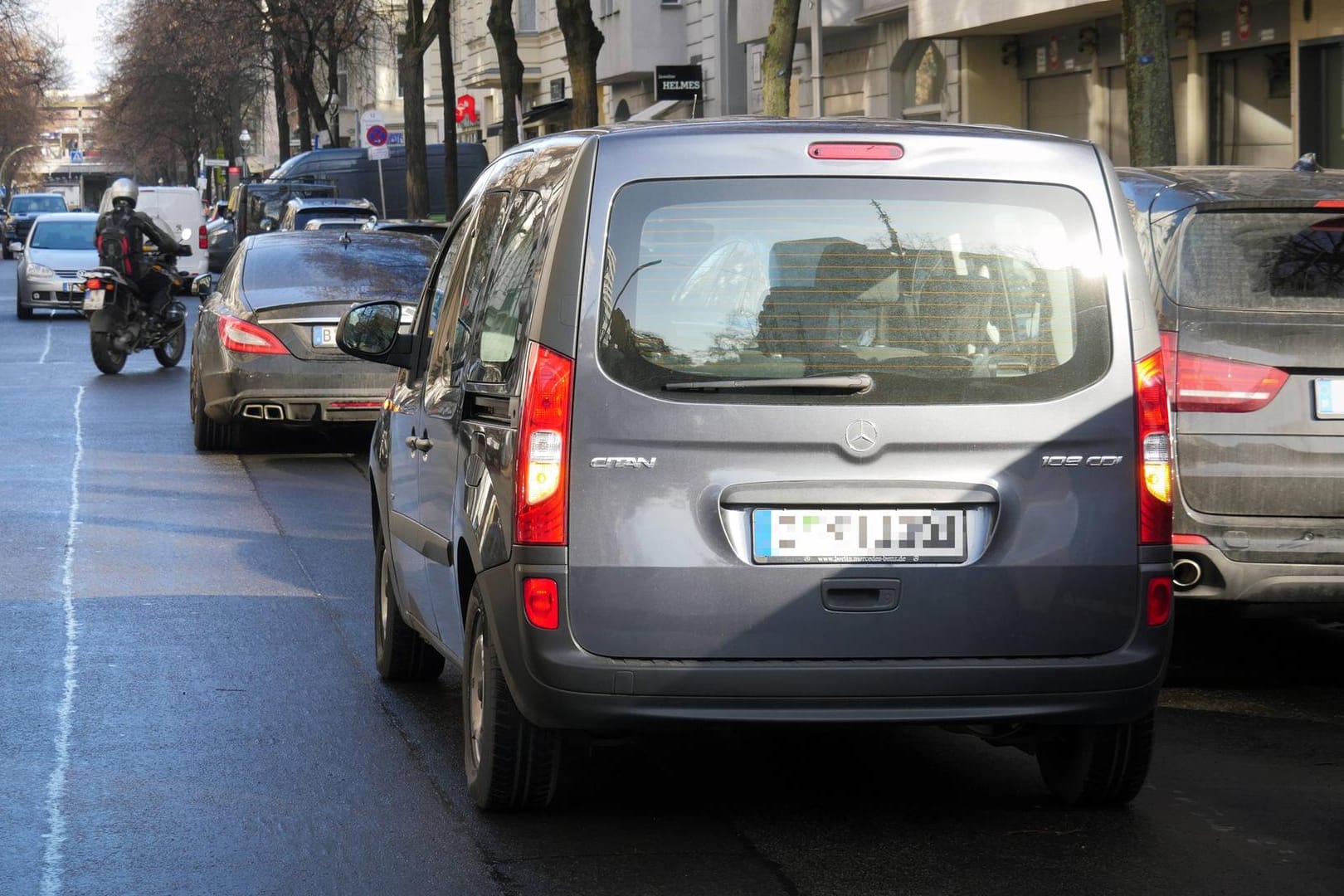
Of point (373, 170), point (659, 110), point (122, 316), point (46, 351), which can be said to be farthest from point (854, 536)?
point (373, 170)

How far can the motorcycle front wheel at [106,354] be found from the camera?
72.6 ft

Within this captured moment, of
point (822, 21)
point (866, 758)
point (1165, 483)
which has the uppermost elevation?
point (822, 21)

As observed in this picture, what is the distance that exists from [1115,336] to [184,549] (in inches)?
253

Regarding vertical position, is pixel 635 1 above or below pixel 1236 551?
above

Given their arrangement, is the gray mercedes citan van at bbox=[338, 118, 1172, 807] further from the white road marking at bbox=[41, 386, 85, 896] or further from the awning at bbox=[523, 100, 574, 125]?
the awning at bbox=[523, 100, 574, 125]

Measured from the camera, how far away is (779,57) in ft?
78.2

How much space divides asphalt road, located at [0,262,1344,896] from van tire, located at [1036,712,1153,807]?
0.06 metres

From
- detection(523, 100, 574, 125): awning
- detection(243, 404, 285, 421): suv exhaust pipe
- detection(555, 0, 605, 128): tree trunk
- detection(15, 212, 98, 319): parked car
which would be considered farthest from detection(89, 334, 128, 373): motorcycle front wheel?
detection(523, 100, 574, 125): awning

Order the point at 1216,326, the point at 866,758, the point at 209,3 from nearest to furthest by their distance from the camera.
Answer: the point at 866,758
the point at 1216,326
the point at 209,3

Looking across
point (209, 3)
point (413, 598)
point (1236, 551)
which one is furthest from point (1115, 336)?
point (209, 3)

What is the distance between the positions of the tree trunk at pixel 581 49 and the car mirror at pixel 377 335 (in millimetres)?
23079

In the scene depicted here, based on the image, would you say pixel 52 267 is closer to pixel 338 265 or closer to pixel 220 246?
pixel 220 246

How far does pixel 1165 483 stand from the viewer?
5.36 meters

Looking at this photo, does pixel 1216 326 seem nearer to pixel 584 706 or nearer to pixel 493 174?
pixel 493 174
